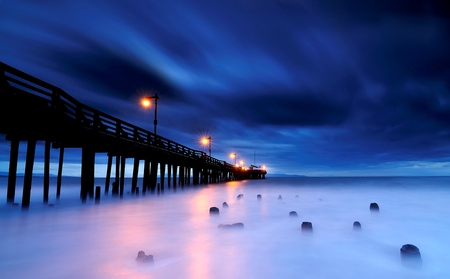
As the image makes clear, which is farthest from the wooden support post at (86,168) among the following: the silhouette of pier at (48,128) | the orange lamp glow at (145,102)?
the orange lamp glow at (145,102)

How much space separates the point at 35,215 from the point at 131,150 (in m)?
6.56

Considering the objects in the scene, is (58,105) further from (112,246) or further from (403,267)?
(403,267)

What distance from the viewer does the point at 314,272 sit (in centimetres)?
465

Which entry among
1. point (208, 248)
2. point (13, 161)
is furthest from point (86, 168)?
point (208, 248)

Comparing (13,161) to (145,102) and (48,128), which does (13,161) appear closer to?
(48,128)

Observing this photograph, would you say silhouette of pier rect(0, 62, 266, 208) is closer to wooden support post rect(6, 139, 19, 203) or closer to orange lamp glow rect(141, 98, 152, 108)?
wooden support post rect(6, 139, 19, 203)

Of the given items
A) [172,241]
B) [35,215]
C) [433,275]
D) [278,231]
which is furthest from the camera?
[35,215]

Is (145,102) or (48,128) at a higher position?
(145,102)

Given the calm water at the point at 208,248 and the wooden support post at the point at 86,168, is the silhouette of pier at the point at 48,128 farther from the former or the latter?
the calm water at the point at 208,248

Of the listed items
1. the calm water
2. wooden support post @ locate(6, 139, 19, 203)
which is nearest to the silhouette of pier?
wooden support post @ locate(6, 139, 19, 203)

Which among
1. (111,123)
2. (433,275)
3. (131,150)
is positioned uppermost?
(111,123)

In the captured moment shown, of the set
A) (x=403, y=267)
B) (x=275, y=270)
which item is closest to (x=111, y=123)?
(x=275, y=270)

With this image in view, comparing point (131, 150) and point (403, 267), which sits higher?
point (131, 150)

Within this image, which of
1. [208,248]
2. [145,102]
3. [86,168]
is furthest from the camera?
[145,102]
